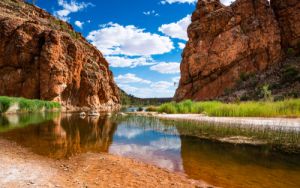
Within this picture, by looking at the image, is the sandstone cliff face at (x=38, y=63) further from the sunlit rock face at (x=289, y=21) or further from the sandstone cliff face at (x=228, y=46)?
the sunlit rock face at (x=289, y=21)

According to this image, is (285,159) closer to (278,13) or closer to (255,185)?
(255,185)

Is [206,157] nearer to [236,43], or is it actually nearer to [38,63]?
[236,43]

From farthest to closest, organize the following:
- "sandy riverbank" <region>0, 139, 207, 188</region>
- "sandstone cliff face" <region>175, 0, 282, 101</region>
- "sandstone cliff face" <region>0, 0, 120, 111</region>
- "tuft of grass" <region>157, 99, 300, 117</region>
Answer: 1. "sandstone cliff face" <region>0, 0, 120, 111</region>
2. "sandstone cliff face" <region>175, 0, 282, 101</region>
3. "tuft of grass" <region>157, 99, 300, 117</region>
4. "sandy riverbank" <region>0, 139, 207, 188</region>

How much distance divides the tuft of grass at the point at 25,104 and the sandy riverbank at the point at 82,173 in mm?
34613

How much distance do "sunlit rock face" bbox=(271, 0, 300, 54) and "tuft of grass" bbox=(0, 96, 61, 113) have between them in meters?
56.6

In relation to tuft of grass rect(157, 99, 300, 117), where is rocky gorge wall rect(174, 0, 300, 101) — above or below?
above

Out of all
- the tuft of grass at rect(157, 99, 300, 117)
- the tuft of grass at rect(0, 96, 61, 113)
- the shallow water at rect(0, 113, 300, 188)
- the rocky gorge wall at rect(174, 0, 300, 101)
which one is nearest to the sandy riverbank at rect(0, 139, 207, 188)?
the shallow water at rect(0, 113, 300, 188)

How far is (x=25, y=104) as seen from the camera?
46.5m

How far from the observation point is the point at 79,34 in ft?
365

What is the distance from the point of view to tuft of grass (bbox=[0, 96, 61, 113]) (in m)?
40.3

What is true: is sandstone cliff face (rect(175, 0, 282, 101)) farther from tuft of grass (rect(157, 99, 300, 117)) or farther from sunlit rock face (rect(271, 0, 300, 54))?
tuft of grass (rect(157, 99, 300, 117))

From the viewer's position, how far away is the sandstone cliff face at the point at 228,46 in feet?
208

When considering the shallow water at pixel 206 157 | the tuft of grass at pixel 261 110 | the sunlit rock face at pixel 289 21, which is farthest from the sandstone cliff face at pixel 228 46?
the shallow water at pixel 206 157

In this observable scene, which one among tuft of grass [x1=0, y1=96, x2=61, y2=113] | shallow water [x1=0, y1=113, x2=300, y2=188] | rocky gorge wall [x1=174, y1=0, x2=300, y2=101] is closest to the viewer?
shallow water [x1=0, y1=113, x2=300, y2=188]
